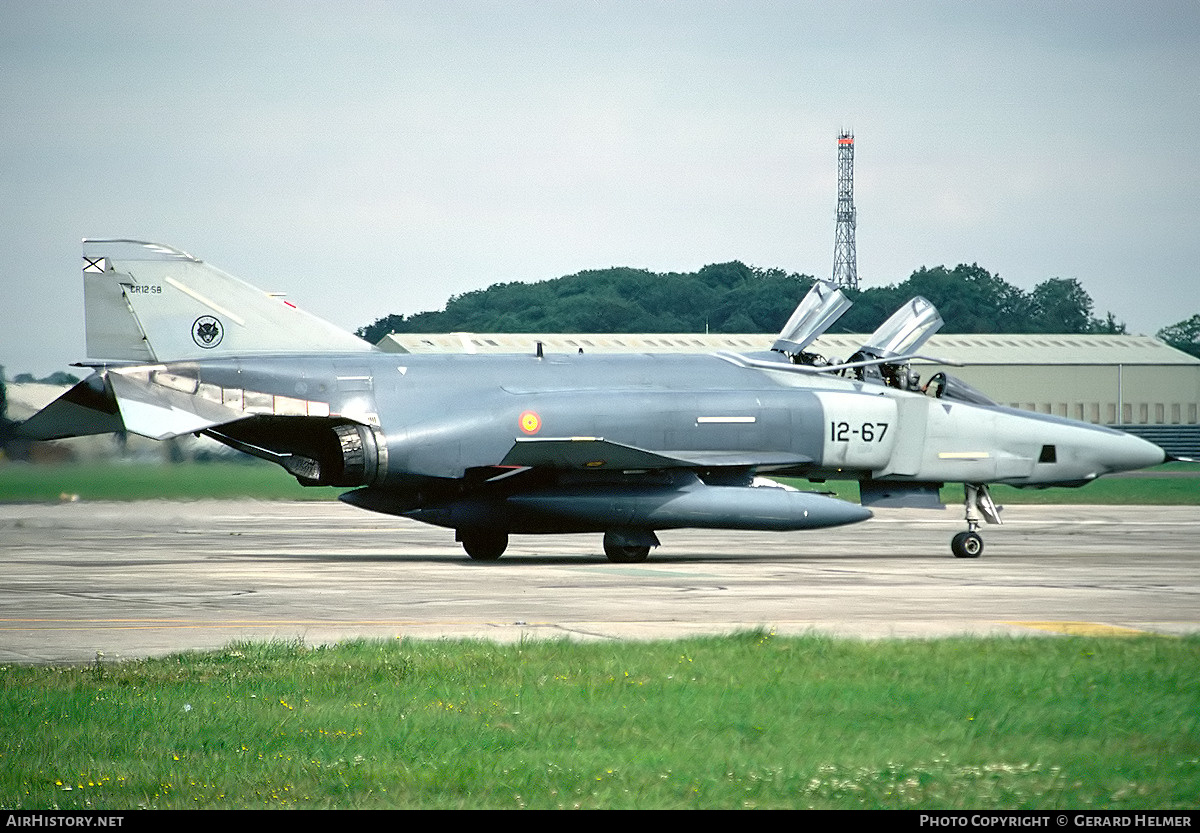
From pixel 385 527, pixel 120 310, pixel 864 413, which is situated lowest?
pixel 385 527

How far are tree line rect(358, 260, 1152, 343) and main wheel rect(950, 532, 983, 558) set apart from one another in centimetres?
5059

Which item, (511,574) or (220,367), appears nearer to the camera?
(511,574)

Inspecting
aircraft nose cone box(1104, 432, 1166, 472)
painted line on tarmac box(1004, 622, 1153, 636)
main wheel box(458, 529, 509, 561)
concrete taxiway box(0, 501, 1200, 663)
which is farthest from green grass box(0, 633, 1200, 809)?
aircraft nose cone box(1104, 432, 1166, 472)

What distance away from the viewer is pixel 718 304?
280 feet

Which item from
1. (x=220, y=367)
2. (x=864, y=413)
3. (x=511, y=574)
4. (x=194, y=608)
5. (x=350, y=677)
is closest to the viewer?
(x=350, y=677)

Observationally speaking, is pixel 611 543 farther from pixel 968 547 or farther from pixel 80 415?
pixel 80 415

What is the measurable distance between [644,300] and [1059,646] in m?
75.3

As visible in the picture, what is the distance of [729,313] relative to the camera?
83.8 metres

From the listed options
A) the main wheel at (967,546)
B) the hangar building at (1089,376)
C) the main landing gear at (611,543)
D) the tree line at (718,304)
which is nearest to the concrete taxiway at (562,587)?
the main wheel at (967,546)

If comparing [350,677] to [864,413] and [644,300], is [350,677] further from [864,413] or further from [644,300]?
[644,300]

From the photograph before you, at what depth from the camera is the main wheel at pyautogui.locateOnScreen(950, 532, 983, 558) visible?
23.4 meters

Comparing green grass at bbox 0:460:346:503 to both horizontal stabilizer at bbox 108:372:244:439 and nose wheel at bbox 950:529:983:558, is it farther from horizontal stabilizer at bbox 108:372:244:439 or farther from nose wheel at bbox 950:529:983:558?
nose wheel at bbox 950:529:983:558

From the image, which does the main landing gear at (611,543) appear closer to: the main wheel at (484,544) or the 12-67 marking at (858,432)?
the main wheel at (484,544)

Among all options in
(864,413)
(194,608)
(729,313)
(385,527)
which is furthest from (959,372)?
(194,608)
